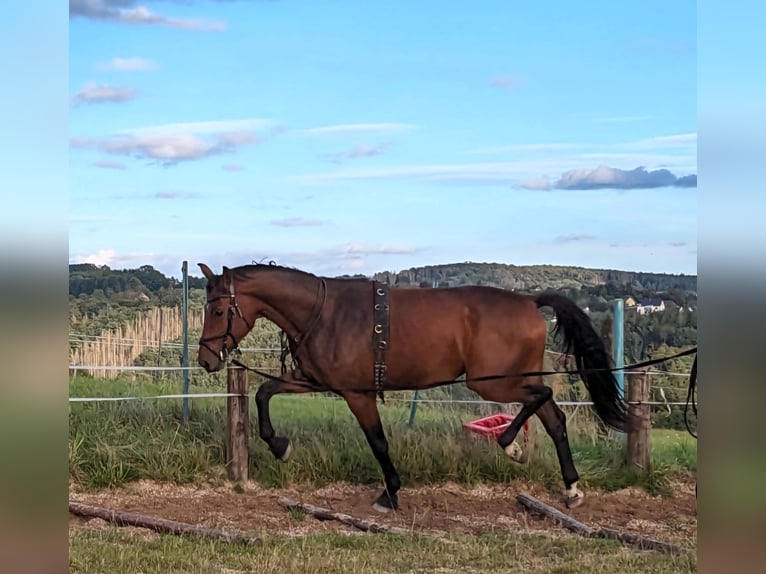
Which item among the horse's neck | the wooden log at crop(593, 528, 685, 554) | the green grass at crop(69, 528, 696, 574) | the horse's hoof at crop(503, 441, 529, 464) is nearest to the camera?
the green grass at crop(69, 528, 696, 574)

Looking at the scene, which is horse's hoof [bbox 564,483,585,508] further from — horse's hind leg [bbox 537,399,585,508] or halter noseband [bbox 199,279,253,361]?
halter noseband [bbox 199,279,253,361]

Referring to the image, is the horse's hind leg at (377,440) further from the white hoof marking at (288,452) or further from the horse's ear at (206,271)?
the horse's ear at (206,271)

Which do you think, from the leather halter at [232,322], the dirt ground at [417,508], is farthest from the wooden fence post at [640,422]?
the leather halter at [232,322]

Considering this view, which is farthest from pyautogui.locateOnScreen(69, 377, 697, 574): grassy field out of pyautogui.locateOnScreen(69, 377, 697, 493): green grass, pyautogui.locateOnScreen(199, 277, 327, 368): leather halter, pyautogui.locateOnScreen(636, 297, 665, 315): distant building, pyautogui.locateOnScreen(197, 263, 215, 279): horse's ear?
pyautogui.locateOnScreen(197, 263, 215, 279): horse's ear

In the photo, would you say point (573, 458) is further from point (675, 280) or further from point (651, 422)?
point (675, 280)

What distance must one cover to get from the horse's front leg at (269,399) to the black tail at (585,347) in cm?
148

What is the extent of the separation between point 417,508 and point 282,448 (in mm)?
876

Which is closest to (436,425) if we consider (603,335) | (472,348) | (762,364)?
(472,348)

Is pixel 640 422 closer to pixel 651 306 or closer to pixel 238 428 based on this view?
pixel 651 306

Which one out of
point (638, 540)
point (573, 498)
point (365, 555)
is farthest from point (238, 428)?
point (638, 540)

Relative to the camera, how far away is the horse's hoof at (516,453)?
5.50 m

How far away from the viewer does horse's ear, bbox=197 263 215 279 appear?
5.29 metres

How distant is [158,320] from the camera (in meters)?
5.64

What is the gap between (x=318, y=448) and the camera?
18.4ft
